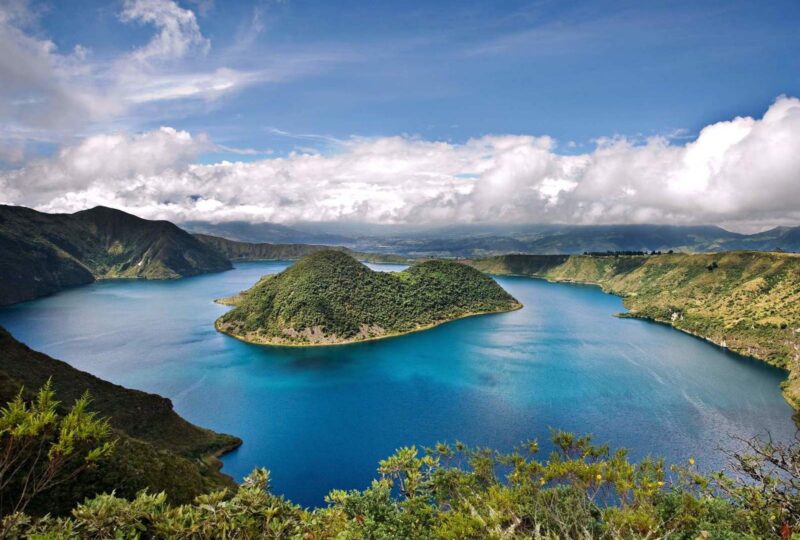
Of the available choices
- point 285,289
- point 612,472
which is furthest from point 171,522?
point 285,289

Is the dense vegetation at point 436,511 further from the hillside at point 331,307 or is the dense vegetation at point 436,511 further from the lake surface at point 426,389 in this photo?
the hillside at point 331,307

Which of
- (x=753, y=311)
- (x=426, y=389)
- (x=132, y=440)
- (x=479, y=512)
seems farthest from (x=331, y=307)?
(x=753, y=311)

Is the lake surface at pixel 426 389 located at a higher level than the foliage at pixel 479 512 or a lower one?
lower

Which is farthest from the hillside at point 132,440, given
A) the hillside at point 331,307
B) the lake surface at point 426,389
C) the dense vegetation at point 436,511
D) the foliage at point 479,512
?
the hillside at point 331,307

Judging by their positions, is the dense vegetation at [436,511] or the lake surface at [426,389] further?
the lake surface at [426,389]

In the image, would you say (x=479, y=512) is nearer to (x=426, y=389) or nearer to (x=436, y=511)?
(x=436, y=511)

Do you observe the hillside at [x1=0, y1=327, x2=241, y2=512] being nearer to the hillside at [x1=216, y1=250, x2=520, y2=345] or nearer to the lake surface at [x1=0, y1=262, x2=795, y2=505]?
the lake surface at [x1=0, y1=262, x2=795, y2=505]
